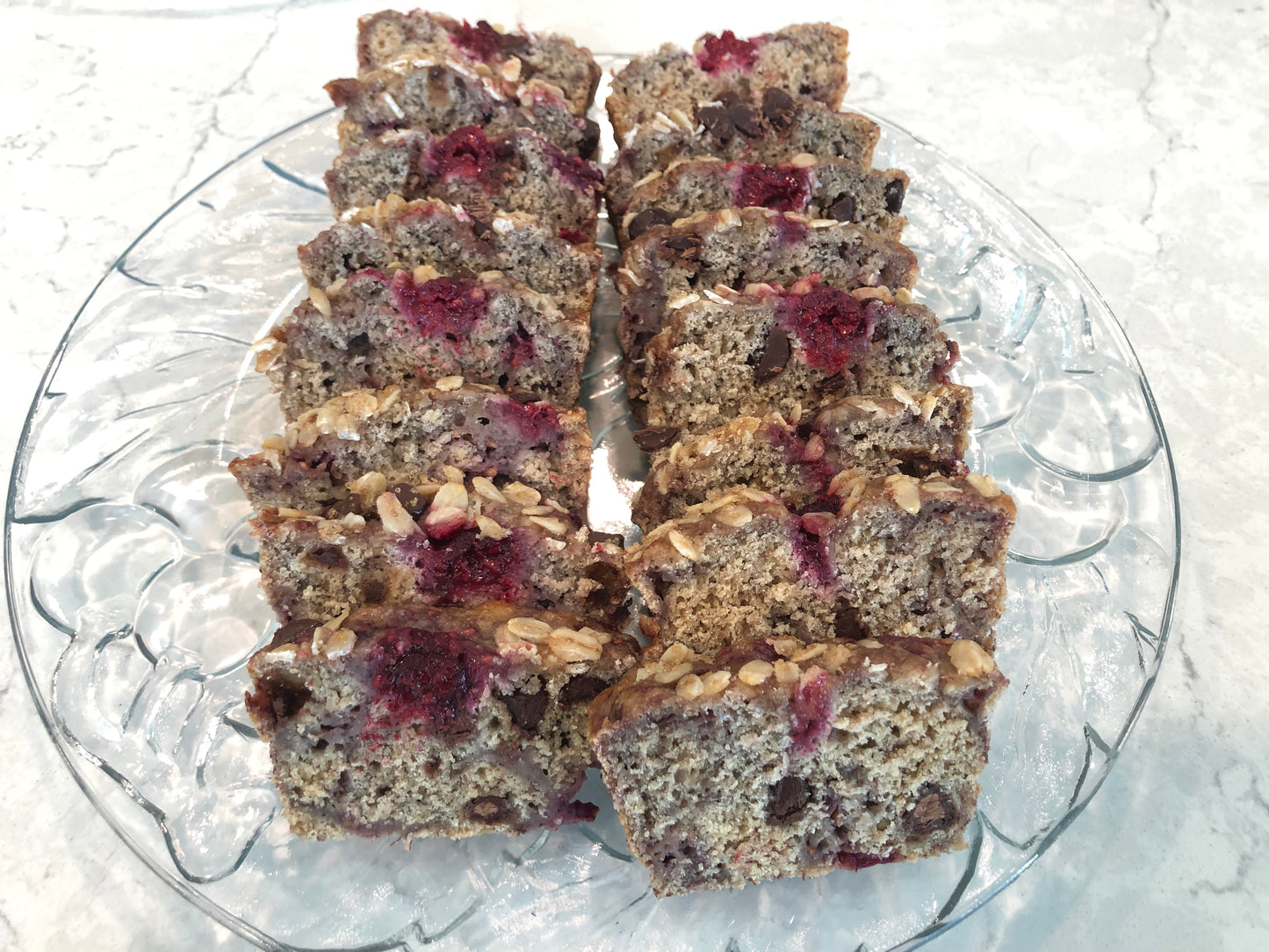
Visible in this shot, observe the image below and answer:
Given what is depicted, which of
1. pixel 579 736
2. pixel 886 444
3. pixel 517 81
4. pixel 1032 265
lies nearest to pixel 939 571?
pixel 886 444

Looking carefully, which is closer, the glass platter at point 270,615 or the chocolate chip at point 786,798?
the chocolate chip at point 786,798

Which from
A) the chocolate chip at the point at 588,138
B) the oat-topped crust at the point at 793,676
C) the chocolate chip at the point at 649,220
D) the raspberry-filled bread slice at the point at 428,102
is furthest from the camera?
the chocolate chip at the point at 588,138

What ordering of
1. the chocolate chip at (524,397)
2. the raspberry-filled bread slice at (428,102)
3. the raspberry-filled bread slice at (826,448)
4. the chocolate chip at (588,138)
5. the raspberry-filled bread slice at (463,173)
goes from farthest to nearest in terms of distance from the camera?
1. the chocolate chip at (588,138)
2. the raspberry-filled bread slice at (428,102)
3. the raspberry-filled bread slice at (463,173)
4. the chocolate chip at (524,397)
5. the raspberry-filled bread slice at (826,448)

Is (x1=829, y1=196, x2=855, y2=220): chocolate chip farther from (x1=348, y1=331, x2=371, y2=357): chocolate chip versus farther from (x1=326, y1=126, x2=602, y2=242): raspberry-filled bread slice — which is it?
(x1=348, y1=331, x2=371, y2=357): chocolate chip

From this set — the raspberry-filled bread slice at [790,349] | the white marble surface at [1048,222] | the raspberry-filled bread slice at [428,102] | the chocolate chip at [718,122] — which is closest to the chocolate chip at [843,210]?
the raspberry-filled bread slice at [790,349]

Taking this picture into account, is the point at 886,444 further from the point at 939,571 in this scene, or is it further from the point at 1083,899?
the point at 1083,899

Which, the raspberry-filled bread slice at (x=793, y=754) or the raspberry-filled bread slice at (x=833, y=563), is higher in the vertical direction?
the raspberry-filled bread slice at (x=833, y=563)

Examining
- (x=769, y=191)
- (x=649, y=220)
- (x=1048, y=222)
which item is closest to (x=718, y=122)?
(x=769, y=191)

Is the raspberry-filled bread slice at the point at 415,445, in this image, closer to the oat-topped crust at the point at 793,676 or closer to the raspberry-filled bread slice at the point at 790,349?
the raspberry-filled bread slice at the point at 790,349
